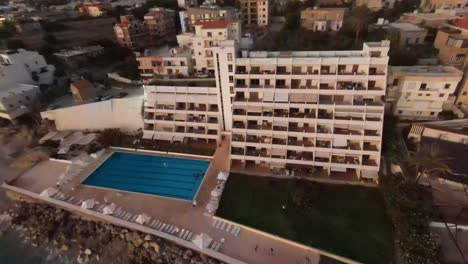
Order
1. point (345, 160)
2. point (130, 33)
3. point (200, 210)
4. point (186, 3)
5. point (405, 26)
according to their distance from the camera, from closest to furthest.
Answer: point (200, 210) → point (345, 160) → point (405, 26) → point (130, 33) → point (186, 3)

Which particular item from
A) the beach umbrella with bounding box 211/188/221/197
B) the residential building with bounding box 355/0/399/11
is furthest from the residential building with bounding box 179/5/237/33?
the beach umbrella with bounding box 211/188/221/197

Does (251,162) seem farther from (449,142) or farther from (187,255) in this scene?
(449,142)

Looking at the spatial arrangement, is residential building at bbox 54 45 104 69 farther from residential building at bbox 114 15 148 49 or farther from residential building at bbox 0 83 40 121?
residential building at bbox 0 83 40 121

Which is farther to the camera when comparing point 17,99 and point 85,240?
point 17,99

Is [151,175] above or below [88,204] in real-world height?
below

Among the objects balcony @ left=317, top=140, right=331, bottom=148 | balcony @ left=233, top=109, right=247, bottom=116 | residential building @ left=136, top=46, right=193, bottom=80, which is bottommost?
balcony @ left=317, top=140, right=331, bottom=148

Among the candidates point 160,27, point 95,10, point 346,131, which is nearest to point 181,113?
point 346,131

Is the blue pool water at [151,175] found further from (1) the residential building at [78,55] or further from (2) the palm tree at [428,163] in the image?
(1) the residential building at [78,55]
